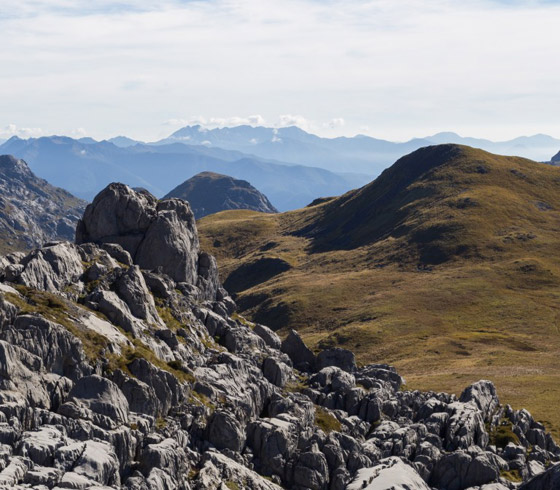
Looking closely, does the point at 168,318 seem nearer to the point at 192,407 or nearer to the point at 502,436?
the point at 192,407

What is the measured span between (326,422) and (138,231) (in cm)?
5659

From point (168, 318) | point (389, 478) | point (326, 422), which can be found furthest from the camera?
point (168, 318)

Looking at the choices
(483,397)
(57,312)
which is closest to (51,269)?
(57,312)

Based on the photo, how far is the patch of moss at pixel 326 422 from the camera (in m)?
88.3

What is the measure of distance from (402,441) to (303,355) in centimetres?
3919

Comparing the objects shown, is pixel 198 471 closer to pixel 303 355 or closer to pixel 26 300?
pixel 26 300

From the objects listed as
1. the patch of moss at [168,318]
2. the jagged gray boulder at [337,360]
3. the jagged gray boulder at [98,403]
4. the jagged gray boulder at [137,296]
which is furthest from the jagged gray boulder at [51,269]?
the jagged gray boulder at [337,360]

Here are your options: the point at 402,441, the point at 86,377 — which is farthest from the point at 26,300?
the point at 402,441

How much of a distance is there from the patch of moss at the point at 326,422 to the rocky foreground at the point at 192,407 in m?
0.32

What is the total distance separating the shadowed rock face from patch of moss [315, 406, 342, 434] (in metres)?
46.2

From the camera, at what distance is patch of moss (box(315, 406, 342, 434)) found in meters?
88.3

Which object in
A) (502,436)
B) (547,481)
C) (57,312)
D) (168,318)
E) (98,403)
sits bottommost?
(502,436)

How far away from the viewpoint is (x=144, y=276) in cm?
11038

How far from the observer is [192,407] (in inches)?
3073
